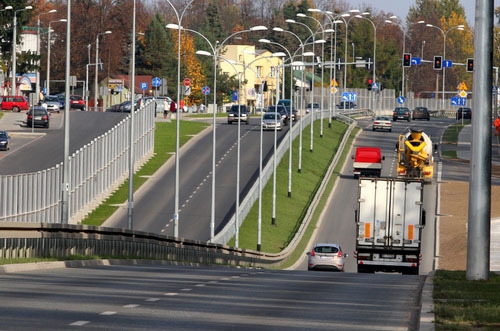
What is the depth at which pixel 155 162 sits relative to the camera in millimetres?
88688

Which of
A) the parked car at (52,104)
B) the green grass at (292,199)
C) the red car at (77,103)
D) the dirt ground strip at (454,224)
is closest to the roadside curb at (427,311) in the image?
the dirt ground strip at (454,224)

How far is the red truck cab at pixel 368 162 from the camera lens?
8644cm

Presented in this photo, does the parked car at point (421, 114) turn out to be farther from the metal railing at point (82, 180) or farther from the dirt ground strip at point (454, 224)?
the metal railing at point (82, 180)

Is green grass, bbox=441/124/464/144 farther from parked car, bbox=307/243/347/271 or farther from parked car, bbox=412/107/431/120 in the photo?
parked car, bbox=307/243/347/271

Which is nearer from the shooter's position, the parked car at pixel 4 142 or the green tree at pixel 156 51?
the parked car at pixel 4 142

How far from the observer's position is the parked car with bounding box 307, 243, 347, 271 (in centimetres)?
5303

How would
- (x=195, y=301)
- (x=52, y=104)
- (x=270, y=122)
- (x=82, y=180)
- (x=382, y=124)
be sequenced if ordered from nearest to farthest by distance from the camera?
(x=195, y=301) → (x=82, y=180) → (x=270, y=122) → (x=52, y=104) → (x=382, y=124)

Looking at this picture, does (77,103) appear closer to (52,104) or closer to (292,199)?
(52,104)

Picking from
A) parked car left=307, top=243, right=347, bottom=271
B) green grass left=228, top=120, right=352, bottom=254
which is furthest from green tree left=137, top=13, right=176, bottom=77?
parked car left=307, top=243, right=347, bottom=271

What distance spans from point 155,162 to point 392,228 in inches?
1771

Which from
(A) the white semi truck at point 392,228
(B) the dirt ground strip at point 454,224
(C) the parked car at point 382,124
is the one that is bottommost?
(B) the dirt ground strip at point 454,224

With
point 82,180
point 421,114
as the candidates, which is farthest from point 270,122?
point 82,180

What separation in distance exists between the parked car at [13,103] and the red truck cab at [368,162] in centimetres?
4117

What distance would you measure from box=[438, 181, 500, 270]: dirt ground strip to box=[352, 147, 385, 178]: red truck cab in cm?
460
